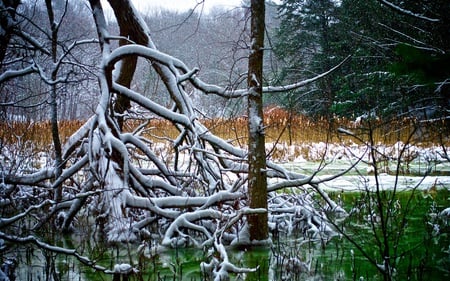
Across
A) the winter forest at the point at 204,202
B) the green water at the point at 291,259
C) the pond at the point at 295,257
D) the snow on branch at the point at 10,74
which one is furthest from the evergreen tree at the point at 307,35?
the snow on branch at the point at 10,74

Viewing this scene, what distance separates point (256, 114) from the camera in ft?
14.8

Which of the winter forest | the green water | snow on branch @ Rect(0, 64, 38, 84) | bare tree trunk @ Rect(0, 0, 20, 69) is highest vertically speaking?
bare tree trunk @ Rect(0, 0, 20, 69)

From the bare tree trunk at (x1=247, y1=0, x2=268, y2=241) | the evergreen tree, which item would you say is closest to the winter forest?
the bare tree trunk at (x1=247, y1=0, x2=268, y2=241)

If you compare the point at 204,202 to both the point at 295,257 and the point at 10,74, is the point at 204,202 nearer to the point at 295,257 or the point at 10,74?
the point at 295,257

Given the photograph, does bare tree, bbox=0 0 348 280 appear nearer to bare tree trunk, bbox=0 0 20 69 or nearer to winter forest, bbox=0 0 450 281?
winter forest, bbox=0 0 450 281

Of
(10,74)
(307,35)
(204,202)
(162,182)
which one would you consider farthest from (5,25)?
(307,35)

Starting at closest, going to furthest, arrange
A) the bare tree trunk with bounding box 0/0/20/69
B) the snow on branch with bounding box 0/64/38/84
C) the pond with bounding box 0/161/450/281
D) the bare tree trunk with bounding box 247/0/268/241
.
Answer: the pond with bounding box 0/161/450/281, the bare tree trunk with bounding box 247/0/268/241, the snow on branch with bounding box 0/64/38/84, the bare tree trunk with bounding box 0/0/20/69

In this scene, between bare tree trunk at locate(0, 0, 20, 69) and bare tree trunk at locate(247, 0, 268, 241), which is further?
bare tree trunk at locate(0, 0, 20, 69)

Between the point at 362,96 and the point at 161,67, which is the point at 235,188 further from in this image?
the point at 362,96

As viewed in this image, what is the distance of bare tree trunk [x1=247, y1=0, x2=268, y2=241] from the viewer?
14.6 feet

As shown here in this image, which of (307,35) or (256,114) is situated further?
→ (307,35)

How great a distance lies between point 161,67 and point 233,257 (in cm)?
272

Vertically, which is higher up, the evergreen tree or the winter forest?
the evergreen tree

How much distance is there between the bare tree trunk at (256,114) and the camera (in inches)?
175
